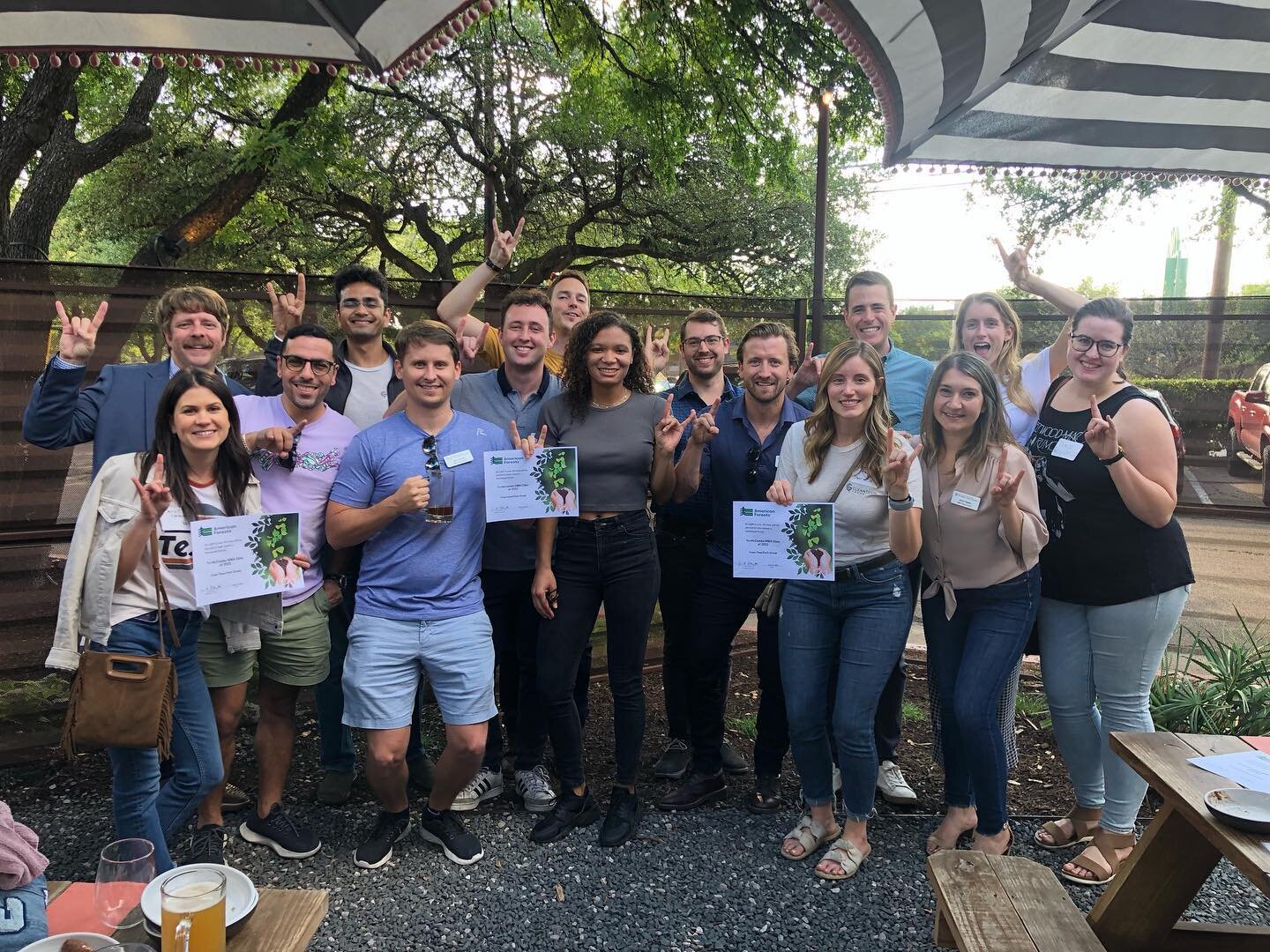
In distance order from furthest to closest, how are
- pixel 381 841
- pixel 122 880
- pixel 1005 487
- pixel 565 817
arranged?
pixel 565 817
pixel 381 841
pixel 1005 487
pixel 122 880

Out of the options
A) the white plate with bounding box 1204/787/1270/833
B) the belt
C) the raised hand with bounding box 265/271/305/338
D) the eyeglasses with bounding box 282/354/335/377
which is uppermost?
the raised hand with bounding box 265/271/305/338

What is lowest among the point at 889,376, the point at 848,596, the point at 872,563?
the point at 848,596

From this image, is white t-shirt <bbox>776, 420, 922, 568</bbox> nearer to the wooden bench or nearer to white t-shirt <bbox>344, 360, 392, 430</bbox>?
the wooden bench

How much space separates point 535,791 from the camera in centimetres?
403

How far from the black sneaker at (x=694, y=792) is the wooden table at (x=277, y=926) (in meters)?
2.38

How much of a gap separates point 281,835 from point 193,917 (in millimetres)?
2236

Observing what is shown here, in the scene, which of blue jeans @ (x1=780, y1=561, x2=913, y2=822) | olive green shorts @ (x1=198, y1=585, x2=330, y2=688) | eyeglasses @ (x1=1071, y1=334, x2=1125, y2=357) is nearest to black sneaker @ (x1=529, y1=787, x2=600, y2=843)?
blue jeans @ (x1=780, y1=561, x2=913, y2=822)

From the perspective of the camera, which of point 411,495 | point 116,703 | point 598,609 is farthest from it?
point 598,609

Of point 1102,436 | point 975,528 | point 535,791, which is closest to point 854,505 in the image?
point 975,528

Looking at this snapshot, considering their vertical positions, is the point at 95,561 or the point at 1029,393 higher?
the point at 1029,393

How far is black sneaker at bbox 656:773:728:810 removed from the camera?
4086 millimetres

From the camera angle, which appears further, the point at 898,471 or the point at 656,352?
the point at 656,352

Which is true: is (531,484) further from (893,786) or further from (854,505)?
(893,786)

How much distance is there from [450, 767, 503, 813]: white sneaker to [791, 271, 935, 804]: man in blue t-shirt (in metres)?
1.90
